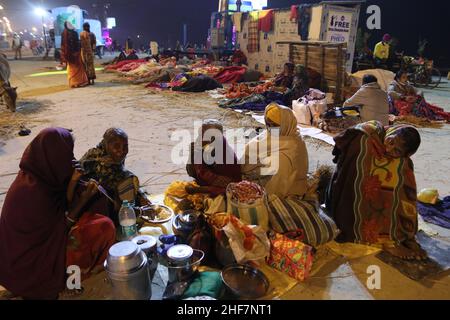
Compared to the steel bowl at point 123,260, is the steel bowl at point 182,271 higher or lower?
lower

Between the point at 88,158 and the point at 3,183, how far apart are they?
5.45 feet

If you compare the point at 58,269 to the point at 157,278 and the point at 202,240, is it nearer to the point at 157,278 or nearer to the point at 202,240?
Answer: the point at 157,278

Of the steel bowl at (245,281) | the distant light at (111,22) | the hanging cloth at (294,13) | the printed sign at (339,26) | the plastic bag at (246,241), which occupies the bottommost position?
the steel bowl at (245,281)

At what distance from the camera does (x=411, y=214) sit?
261 centimetres

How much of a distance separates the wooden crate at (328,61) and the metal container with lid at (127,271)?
6506mm

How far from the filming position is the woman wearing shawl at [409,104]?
6.60 m

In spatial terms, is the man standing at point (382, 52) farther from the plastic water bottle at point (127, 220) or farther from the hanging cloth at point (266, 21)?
the plastic water bottle at point (127, 220)

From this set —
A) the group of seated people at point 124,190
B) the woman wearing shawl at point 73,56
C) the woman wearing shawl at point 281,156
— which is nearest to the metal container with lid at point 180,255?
the group of seated people at point 124,190

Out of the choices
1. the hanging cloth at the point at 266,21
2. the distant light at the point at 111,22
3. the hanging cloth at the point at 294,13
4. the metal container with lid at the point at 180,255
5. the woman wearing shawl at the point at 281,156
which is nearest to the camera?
the metal container with lid at the point at 180,255

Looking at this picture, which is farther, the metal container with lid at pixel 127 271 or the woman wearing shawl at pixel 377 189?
the woman wearing shawl at pixel 377 189

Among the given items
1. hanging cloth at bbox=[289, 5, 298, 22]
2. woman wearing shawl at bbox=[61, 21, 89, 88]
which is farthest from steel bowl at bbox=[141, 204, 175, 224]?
hanging cloth at bbox=[289, 5, 298, 22]

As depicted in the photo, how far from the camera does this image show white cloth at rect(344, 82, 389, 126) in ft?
17.4
